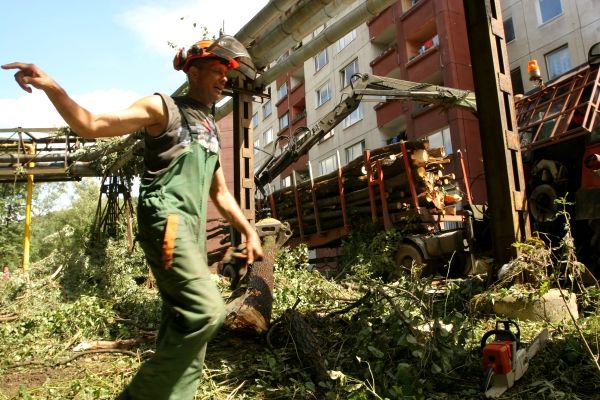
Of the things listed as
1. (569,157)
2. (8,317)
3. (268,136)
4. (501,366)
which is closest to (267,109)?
(268,136)

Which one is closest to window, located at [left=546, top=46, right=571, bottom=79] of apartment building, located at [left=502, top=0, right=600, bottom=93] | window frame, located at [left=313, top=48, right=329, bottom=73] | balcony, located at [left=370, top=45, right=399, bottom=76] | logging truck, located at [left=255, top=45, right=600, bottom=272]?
apartment building, located at [left=502, top=0, right=600, bottom=93]

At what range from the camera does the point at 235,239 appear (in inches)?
341

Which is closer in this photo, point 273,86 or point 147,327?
point 147,327

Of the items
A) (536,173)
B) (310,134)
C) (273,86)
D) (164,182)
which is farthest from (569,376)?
(273,86)

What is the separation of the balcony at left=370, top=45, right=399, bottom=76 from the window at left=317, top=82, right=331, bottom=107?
16.0ft

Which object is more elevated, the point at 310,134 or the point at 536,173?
the point at 310,134

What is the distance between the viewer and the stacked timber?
29.4ft

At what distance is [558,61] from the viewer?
16.5 metres

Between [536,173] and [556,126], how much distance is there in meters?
0.64

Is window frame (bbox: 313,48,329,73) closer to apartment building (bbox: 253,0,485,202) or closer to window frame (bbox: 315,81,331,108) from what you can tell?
apartment building (bbox: 253,0,485,202)

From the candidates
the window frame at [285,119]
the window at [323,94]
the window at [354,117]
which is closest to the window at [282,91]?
the window frame at [285,119]

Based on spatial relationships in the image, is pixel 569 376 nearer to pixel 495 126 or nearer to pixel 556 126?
pixel 495 126

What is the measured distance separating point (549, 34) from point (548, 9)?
101 centimetres

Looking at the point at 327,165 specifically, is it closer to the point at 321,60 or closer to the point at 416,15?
the point at 321,60
